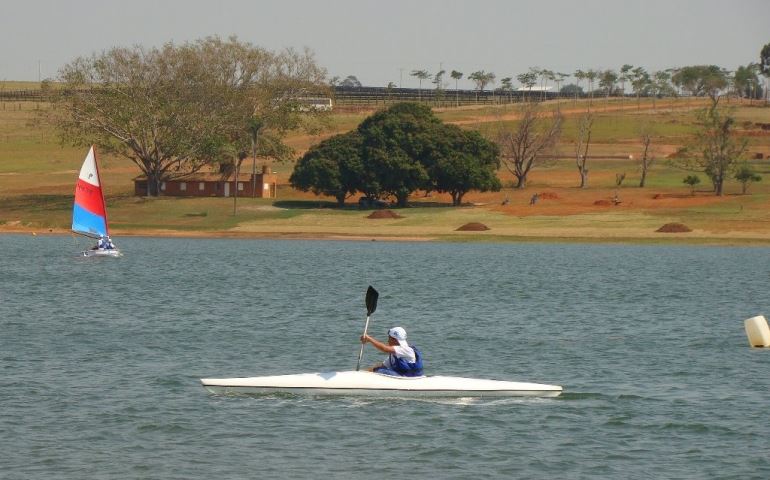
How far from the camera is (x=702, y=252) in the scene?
348 feet

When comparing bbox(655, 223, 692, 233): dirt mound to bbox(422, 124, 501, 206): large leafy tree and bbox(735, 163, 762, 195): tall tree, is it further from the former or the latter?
bbox(735, 163, 762, 195): tall tree

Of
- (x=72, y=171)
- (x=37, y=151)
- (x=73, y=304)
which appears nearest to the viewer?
(x=73, y=304)

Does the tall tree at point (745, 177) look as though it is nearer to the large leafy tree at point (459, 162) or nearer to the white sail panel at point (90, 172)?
the large leafy tree at point (459, 162)

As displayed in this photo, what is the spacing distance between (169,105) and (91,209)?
39.9 meters

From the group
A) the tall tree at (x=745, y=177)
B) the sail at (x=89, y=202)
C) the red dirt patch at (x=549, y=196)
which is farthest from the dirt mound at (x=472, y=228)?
the tall tree at (x=745, y=177)

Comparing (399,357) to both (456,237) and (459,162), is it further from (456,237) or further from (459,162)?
(459,162)

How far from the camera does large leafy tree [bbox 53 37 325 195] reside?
127m

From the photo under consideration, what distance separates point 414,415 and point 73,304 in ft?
105

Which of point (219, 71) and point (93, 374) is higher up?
point (219, 71)

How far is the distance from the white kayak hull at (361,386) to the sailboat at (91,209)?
191 feet

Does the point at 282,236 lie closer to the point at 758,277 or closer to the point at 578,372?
the point at 758,277

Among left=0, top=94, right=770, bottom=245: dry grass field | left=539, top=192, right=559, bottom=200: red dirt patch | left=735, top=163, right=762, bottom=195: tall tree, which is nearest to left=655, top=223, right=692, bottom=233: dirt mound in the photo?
left=0, top=94, right=770, bottom=245: dry grass field

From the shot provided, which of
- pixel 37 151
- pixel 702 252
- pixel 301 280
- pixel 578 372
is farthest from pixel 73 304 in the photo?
pixel 37 151

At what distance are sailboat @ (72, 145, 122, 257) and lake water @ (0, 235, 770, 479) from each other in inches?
273
